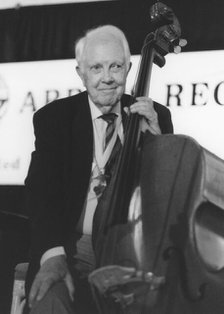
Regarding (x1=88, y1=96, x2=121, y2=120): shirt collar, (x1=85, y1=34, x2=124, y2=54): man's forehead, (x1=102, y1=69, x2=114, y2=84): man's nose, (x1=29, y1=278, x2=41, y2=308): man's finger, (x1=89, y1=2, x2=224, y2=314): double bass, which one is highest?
(x1=85, y1=34, x2=124, y2=54): man's forehead

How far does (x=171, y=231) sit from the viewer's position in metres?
1.26

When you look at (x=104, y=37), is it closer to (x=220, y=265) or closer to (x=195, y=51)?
(x=220, y=265)

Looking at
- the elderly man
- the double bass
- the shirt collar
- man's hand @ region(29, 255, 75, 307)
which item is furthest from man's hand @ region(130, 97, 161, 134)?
man's hand @ region(29, 255, 75, 307)

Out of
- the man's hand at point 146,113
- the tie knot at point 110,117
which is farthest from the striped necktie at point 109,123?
the man's hand at point 146,113

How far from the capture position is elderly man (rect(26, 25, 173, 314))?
1522mm

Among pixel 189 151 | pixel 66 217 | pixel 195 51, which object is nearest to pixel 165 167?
pixel 189 151

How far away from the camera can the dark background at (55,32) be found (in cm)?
264

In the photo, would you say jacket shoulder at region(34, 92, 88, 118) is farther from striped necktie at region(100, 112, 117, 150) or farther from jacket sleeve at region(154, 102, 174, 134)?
jacket sleeve at region(154, 102, 174, 134)

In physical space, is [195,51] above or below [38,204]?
above

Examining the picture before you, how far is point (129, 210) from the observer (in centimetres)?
131

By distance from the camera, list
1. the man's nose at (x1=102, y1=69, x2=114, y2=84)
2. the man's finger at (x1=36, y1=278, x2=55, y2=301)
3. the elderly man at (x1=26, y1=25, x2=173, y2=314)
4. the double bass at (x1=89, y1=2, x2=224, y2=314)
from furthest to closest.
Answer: the man's nose at (x1=102, y1=69, x2=114, y2=84) → the elderly man at (x1=26, y1=25, x2=173, y2=314) → the man's finger at (x1=36, y1=278, x2=55, y2=301) → the double bass at (x1=89, y1=2, x2=224, y2=314)

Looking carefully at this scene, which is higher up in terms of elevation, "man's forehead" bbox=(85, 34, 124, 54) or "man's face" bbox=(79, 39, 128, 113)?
"man's forehead" bbox=(85, 34, 124, 54)

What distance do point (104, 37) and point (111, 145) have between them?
26cm

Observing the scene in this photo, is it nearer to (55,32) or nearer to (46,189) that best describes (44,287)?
(46,189)
